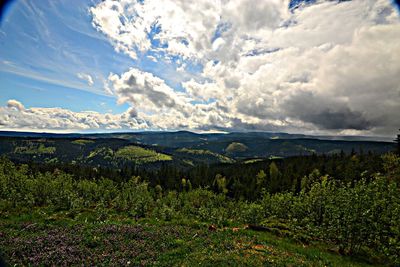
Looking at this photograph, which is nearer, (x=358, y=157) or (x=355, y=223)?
(x=355, y=223)

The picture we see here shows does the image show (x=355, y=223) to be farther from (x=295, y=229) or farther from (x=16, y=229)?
(x=16, y=229)

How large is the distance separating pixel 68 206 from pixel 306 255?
29.0 meters

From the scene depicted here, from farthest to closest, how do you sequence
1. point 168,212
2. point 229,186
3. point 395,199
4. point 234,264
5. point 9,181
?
point 229,186, point 9,181, point 168,212, point 395,199, point 234,264

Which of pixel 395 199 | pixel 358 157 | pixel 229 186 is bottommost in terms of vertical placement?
pixel 229 186

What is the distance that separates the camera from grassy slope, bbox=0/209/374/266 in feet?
38.3

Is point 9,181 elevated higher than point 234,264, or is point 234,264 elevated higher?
point 234,264

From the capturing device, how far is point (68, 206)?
31953 mm

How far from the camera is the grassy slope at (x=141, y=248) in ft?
38.3

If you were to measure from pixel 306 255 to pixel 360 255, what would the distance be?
6.12 m

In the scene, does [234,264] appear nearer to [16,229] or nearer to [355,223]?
[355,223]

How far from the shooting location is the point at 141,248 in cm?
1388

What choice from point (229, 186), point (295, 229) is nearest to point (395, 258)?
point (295, 229)

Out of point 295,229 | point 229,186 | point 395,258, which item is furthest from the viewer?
point 229,186

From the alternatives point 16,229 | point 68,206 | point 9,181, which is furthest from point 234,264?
point 9,181
